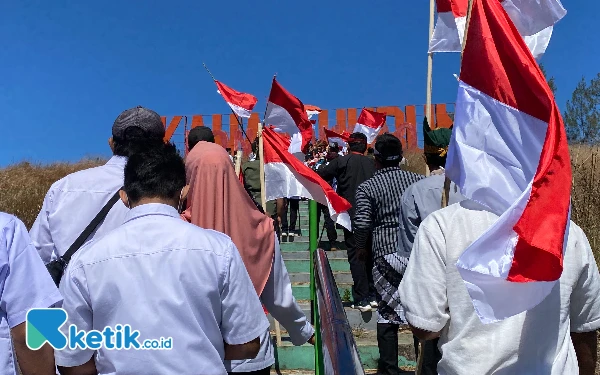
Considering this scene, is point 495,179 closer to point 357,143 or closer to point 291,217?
point 357,143

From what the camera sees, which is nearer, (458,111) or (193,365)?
(193,365)

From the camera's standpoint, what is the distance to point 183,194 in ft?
7.02

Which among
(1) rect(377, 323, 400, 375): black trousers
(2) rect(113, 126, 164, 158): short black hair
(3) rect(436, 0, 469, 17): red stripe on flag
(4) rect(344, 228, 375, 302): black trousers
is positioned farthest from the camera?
(4) rect(344, 228, 375, 302): black trousers

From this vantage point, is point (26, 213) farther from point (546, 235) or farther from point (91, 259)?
point (546, 235)

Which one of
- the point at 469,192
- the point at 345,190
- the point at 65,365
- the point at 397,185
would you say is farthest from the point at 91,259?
the point at 345,190

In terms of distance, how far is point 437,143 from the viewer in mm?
3688

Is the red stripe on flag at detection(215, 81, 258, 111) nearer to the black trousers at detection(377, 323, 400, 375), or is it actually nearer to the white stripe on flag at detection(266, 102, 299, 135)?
the white stripe on flag at detection(266, 102, 299, 135)

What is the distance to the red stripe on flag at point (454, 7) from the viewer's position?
4324 millimetres

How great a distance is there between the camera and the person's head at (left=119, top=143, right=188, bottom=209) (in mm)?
2004

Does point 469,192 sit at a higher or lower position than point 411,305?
higher

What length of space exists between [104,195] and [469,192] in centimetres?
159

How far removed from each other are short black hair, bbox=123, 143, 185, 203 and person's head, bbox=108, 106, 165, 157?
0.74m

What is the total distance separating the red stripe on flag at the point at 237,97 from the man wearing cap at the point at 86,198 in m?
5.41

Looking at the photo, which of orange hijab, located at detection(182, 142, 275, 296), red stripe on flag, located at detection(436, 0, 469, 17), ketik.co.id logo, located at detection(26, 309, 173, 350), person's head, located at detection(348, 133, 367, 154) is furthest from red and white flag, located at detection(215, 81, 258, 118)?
ketik.co.id logo, located at detection(26, 309, 173, 350)
